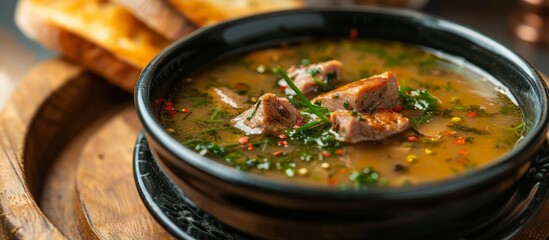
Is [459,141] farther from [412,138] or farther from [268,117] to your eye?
[268,117]

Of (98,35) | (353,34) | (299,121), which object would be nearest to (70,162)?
(98,35)

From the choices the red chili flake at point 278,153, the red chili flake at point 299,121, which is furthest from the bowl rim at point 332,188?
the red chili flake at point 299,121

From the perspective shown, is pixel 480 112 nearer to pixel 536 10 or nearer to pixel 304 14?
pixel 304 14

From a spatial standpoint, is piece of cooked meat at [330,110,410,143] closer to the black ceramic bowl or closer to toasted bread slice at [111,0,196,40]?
the black ceramic bowl

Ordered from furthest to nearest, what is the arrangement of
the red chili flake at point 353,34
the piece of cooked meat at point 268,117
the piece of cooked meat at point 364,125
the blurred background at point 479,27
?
the blurred background at point 479,27
the red chili flake at point 353,34
the piece of cooked meat at point 268,117
the piece of cooked meat at point 364,125

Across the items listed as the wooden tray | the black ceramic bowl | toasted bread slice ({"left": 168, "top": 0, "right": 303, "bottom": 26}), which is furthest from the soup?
toasted bread slice ({"left": 168, "top": 0, "right": 303, "bottom": 26})

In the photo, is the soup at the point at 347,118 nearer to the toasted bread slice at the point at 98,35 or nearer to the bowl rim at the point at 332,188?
the bowl rim at the point at 332,188

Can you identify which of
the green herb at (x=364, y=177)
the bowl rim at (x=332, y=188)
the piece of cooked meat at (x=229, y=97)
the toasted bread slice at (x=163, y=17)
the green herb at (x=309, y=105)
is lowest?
the toasted bread slice at (x=163, y=17)
